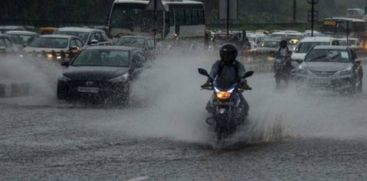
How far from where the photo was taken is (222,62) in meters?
17.0

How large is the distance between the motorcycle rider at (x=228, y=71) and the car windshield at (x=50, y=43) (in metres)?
23.0

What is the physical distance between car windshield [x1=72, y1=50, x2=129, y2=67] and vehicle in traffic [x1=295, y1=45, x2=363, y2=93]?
6265mm

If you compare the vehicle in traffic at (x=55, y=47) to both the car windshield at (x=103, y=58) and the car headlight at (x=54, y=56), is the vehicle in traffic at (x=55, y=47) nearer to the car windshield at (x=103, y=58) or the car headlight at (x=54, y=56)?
the car headlight at (x=54, y=56)

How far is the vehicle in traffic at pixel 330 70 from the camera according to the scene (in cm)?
3062

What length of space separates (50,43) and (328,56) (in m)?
12.1

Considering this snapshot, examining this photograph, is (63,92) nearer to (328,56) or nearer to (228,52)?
(228,52)

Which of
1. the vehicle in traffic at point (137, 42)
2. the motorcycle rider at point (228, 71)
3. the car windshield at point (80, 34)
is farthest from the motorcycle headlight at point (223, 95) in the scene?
the car windshield at point (80, 34)

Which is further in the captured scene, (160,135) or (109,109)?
(109,109)

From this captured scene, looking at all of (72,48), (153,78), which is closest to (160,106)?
(153,78)

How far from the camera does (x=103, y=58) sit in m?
26.4

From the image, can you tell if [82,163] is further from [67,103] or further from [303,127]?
[67,103]

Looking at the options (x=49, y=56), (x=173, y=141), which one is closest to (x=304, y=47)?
(x=49, y=56)

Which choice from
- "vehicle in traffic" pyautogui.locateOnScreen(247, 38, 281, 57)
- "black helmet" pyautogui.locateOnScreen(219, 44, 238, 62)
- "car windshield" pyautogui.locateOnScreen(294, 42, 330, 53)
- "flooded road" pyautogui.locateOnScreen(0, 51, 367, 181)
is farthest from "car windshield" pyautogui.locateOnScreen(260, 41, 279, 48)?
"black helmet" pyautogui.locateOnScreen(219, 44, 238, 62)

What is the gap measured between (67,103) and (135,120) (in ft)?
15.6
